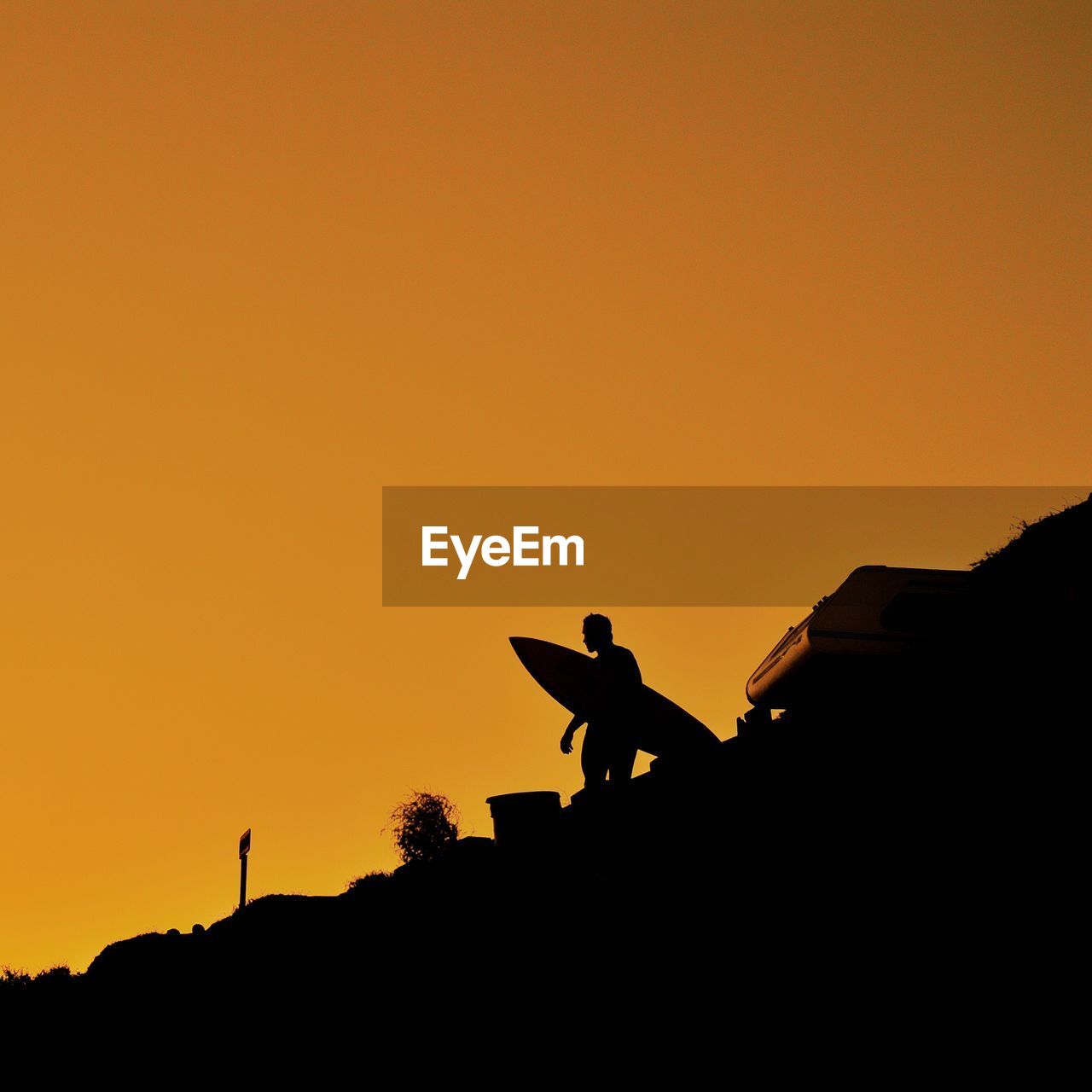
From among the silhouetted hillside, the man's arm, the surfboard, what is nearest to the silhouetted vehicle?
the surfboard

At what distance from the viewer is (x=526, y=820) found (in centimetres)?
1197

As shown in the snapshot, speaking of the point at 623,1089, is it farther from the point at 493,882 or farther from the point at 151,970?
the point at 151,970

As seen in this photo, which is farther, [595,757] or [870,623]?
[870,623]

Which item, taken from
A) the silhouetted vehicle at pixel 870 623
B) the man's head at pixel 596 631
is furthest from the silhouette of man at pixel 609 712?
the silhouetted vehicle at pixel 870 623

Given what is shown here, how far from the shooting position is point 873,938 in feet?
24.6

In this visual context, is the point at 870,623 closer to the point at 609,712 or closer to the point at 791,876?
the point at 609,712

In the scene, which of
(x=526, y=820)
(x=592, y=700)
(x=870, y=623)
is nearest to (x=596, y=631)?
(x=592, y=700)

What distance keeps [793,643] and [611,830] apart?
28.7 ft

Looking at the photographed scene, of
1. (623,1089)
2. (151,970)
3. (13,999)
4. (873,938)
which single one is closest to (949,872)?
(873,938)

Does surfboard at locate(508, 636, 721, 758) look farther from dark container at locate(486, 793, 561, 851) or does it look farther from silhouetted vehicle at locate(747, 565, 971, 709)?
silhouetted vehicle at locate(747, 565, 971, 709)

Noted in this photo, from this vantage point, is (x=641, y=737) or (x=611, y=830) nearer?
(x=611, y=830)

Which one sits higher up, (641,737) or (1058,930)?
(641,737)

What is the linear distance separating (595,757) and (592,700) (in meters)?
0.55

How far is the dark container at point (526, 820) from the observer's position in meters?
11.9
